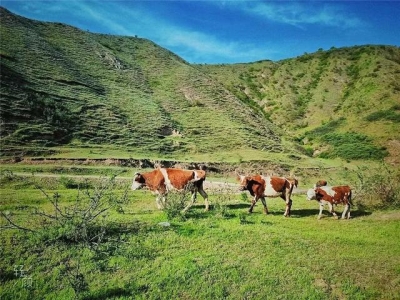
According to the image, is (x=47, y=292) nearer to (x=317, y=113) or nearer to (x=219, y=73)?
(x=317, y=113)

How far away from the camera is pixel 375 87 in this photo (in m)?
68.9

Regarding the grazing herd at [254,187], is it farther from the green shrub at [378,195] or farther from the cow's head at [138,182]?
the green shrub at [378,195]

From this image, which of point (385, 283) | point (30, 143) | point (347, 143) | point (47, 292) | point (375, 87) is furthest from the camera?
point (375, 87)

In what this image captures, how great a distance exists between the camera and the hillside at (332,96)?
172 feet

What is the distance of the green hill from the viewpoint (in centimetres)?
3694

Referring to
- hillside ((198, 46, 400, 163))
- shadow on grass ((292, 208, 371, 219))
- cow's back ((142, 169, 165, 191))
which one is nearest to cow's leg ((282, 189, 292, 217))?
shadow on grass ((292, 208, 371, 219))

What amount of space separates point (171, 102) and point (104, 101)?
1301 centimetres

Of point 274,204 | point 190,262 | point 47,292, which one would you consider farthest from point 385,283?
point 274,204

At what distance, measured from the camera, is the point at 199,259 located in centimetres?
909

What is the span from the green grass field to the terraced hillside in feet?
77.4

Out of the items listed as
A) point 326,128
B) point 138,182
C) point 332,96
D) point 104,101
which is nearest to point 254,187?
point 138,182

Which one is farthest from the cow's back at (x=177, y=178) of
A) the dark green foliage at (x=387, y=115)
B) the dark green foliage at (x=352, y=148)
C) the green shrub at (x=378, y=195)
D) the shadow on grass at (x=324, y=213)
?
the dark green foliage at (x=387, y=115)

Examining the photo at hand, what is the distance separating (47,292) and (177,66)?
66286mm

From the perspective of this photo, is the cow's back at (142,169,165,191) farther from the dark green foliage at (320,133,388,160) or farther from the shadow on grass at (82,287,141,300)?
the dark green foliage at (320,133,388,160)
